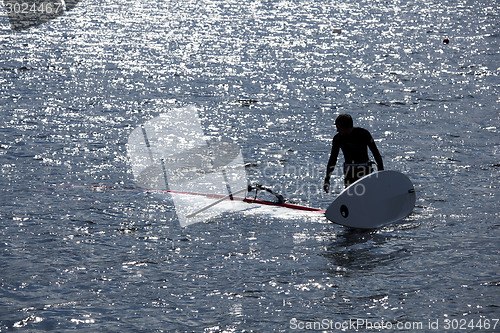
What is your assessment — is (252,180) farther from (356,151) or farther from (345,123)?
(345,123)

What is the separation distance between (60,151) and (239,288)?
1229cm

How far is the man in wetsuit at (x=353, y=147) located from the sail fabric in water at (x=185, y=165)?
324cm

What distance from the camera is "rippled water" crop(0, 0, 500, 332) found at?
446 inches

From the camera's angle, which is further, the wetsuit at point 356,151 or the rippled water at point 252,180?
the wetsuit at point 356,151

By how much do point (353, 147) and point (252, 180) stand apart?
574 centimetres

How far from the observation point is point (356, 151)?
44.7ft

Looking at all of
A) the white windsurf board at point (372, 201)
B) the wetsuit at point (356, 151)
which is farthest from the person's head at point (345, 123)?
the white windsurf board at point (372, 201)

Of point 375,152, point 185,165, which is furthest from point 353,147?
point 185,165

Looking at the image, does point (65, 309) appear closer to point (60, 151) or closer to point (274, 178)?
point (274, 178)

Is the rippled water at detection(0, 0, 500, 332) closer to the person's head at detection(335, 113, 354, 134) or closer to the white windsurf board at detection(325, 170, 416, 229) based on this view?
the white windsurf board at detection(325, 170, 416, 229)

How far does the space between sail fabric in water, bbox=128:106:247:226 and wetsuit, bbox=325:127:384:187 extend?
10.5ft

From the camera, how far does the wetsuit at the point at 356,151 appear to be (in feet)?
44.2

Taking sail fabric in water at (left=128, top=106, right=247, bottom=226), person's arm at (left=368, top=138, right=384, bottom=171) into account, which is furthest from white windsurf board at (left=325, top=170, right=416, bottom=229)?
sail fabric in water at (left=128, top=106, right=247, bottom=226)

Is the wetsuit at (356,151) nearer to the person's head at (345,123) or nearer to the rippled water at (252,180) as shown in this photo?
the person's head at (345,123)
